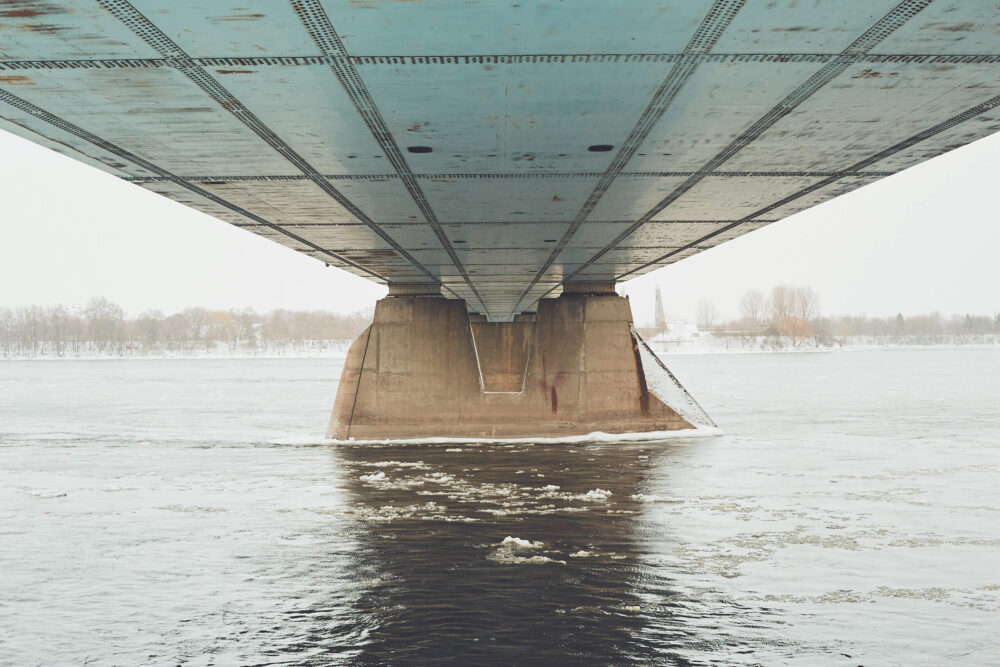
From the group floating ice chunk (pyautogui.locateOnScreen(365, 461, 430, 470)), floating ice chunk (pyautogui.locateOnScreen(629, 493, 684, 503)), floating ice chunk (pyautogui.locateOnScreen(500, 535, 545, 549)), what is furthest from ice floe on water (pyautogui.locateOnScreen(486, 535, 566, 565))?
floating ice chunk (pyautogui.locateOnScreen(365, 461, 430, 470))

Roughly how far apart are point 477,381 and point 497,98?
21.8m

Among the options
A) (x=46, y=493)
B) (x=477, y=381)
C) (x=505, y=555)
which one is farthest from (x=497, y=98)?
(x=477, y=381)

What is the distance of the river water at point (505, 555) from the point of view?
391 inches

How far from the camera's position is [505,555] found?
45.7ft

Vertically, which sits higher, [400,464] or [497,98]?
[497,98]

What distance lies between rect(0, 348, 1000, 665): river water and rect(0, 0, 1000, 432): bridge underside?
6.35 meters

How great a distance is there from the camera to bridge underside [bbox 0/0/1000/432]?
7.66 meters

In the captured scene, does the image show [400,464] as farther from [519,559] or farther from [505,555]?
[519,559]

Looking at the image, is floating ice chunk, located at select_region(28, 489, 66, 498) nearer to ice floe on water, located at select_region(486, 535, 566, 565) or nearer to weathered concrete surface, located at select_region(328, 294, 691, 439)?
weathered concrete surface, located at select_region(328, 294, 691, 439)

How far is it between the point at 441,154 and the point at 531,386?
64.3 ft

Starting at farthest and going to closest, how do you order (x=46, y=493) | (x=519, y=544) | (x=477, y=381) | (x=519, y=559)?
(x=477, y=381), (x=46, y=493), (x=519, y=544), (x=519, y=559)

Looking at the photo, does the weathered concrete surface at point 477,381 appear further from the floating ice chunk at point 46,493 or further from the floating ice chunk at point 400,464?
the floating ice chunk at point 46,493

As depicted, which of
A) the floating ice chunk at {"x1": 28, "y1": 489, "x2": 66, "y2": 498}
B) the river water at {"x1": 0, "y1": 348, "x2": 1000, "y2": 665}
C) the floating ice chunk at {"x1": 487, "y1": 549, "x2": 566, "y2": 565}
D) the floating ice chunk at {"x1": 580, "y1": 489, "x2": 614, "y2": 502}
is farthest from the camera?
the floating ice chunk at {"x1": 28, "y1": 489, "x2": 66, "y2": 498}

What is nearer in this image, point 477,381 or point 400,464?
point 400,464
